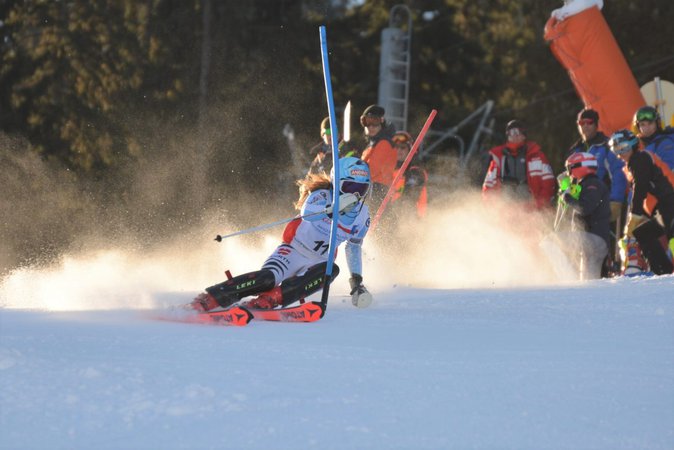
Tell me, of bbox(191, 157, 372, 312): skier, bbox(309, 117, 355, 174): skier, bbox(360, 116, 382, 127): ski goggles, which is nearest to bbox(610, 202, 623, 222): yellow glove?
bbox(360, 116, 382, 127): ski goggles

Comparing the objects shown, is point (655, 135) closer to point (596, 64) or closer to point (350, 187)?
point (596, 64)

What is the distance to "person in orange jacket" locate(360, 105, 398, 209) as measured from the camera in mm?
10039

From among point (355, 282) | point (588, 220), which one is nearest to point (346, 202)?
point (355, 282)

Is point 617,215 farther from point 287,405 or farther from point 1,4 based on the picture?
point 1,4

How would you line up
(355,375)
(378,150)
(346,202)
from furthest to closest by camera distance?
(378,150), (346,202), (355,375)

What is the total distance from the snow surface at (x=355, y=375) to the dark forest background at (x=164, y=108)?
942 cm

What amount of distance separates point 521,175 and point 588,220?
41.3 inches

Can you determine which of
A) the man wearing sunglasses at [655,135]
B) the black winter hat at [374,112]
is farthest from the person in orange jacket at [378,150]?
the man wearing sunglasses at [655,135]

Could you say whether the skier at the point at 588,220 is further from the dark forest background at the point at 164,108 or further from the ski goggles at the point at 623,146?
the dark forest background at the point at 164,108

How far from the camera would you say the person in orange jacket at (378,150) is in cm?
1004

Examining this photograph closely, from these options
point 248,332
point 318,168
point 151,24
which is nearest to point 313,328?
point 248,332

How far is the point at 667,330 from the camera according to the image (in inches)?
239

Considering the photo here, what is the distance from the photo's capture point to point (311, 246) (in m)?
7.18

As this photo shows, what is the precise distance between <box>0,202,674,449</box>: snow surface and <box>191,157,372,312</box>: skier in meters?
0.31
